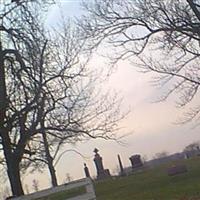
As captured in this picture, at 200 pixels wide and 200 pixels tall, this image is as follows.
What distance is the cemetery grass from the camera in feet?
62.4

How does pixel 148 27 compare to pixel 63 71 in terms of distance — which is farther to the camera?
pixel 148 27

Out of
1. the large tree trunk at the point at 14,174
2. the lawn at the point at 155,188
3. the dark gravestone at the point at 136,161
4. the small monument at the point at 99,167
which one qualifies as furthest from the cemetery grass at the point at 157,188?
the small monument at the point at 99,167

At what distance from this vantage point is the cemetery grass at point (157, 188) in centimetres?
1902

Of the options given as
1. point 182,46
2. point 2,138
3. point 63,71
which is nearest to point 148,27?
point 182,46

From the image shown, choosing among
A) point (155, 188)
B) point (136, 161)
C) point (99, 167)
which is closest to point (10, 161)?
point (155, 188)

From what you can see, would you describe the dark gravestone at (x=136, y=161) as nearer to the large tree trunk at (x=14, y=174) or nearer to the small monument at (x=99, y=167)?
the small monument at (x=99, y=167)

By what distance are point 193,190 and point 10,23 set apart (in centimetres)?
833

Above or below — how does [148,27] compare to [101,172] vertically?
above

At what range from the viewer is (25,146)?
844 inches

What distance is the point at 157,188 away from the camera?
863 inches

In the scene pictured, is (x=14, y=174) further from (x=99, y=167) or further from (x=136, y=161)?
(x=99, y=167)

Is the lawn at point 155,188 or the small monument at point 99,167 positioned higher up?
the small monument at point 99,167

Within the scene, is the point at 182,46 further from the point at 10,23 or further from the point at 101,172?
the point at 101,172

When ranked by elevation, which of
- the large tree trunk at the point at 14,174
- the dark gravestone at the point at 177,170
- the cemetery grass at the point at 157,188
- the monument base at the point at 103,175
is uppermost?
the monument base at the point at 103,175
